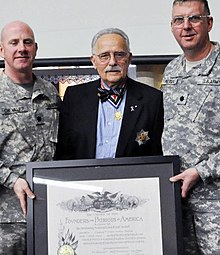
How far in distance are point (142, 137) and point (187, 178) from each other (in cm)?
29

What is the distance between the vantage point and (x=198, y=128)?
172 centimetres

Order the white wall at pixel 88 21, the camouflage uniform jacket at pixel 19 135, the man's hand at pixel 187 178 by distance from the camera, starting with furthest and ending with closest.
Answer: the white wall at pixel 88 21 < the camouflage uniform jacket at pixel 19 135 < the man's hand at pixel 187 178

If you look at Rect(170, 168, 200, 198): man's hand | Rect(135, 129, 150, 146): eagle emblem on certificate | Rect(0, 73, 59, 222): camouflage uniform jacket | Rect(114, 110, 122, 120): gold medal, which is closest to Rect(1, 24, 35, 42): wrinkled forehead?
Rect(0, 73, 59, 222): camouflage uniform jacket

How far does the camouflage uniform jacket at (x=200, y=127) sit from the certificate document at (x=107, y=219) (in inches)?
5.3

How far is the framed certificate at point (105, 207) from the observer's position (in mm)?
1709

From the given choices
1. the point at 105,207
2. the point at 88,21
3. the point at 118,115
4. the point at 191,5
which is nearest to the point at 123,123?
the point at 118,115

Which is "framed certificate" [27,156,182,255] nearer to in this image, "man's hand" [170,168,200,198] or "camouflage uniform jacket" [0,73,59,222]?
"man's hand" [170,168,200,198]

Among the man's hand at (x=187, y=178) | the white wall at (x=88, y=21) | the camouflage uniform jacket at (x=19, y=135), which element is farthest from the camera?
the white wall at (x=88, y=21)

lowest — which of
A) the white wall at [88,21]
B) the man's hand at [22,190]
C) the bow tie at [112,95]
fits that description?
the man's hand at [22,190]

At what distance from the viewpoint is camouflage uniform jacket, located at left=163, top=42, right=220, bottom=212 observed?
1702 mm

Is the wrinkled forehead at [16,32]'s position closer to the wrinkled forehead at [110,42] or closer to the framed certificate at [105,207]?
the wrinkled forehead at [110,42]

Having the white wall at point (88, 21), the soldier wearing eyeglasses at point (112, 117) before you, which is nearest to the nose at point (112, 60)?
the soldier wearing eyeglasses at point (112, 117)

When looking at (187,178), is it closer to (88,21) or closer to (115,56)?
(115,56)

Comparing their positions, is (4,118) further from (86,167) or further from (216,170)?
(216,170)
